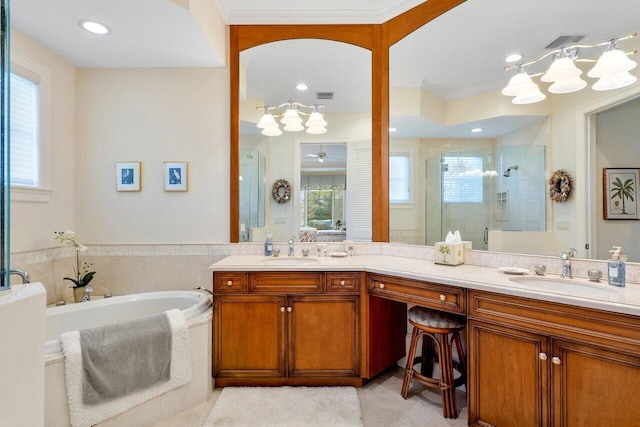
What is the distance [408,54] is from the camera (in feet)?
8.32

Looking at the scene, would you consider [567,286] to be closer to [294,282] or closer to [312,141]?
[294,282]

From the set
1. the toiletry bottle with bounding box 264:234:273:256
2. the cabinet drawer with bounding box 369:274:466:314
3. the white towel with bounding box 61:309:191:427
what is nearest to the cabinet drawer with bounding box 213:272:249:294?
the white towel with bounding box 61:309:191:427

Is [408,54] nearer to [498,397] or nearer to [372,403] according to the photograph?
[498,397]

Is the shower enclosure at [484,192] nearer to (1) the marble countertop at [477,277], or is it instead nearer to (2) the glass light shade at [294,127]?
(1) the marble countertop at [477,277]

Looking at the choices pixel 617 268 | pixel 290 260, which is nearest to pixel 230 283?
pixel 290 260

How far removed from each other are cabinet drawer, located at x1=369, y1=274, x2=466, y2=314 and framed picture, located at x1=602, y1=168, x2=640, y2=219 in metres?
0.95

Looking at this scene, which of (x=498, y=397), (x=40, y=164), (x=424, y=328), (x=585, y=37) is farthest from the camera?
(x=40, y=164)

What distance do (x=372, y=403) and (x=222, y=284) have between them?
131 cm

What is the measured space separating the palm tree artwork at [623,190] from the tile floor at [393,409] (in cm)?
157

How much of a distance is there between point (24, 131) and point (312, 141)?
222 cm

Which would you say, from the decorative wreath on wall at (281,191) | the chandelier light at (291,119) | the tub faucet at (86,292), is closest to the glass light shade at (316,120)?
the chandelier light at (291,119)

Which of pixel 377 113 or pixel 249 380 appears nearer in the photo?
pixel 249 380

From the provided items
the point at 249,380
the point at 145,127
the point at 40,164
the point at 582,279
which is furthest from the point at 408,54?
the point at 40,164

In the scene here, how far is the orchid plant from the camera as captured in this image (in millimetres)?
2459
